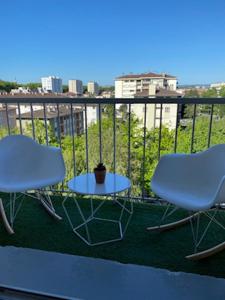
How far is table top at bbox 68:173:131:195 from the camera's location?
196cm

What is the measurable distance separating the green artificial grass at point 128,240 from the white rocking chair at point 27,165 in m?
0.14

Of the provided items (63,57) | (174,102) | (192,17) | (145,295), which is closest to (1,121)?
(174,102)

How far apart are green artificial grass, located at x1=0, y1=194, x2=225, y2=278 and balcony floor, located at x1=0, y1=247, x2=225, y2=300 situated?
0.11 m

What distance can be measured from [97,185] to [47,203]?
2.77 ft

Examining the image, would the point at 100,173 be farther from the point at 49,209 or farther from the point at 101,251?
the point at 49,209

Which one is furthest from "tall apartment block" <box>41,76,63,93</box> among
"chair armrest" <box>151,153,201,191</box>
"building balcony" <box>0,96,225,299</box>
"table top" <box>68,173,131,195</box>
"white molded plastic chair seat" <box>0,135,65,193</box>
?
"chair armrest" <box>151,153,201,191</box>

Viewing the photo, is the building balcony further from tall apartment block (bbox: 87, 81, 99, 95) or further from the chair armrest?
the chair armrest

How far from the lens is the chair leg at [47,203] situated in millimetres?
2428

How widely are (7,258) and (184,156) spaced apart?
154 cm

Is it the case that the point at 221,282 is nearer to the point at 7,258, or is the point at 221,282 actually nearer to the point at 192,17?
the point at 7,258

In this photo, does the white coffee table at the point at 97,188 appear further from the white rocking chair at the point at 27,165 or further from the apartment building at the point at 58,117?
the apartment building at the point at 58,117

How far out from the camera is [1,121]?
10.6ft

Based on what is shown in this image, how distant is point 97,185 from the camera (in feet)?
6.84

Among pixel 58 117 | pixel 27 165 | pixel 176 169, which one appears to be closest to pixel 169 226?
pixel 176 169
